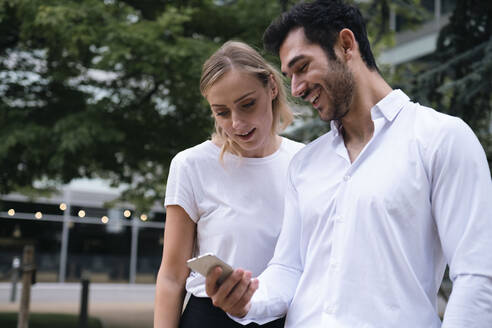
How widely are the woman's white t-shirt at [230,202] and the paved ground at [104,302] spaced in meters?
10.4

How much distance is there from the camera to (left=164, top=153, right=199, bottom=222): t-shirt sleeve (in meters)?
2.30

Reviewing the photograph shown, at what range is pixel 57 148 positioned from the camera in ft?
25.6

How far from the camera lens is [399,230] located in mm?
1668

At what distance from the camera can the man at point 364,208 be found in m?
1.58

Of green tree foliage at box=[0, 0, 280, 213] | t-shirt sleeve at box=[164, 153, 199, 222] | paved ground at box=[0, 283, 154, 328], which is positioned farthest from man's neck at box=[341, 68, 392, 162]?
paved ground at box=[0, 283, 154, 328]

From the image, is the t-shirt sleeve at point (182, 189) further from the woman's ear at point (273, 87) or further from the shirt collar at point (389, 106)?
the shirt collar at point (389, 106)

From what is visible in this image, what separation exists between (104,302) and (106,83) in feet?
38.6

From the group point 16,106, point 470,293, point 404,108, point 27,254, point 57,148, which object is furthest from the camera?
point 27,254

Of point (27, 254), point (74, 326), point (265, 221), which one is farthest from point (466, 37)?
point (74, 326)

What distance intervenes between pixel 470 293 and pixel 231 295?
674 mm

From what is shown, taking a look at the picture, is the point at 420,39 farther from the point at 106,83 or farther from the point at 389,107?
the point at 389,107

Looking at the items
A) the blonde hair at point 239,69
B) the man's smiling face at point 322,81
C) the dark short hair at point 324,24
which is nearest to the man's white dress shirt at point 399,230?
the man's smiling face at point 322,81

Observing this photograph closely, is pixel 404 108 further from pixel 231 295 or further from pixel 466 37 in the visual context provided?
pixel 466 37

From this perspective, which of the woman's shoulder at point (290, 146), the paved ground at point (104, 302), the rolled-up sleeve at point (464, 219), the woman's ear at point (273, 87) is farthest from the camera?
the paved ground at point (104, 302)
